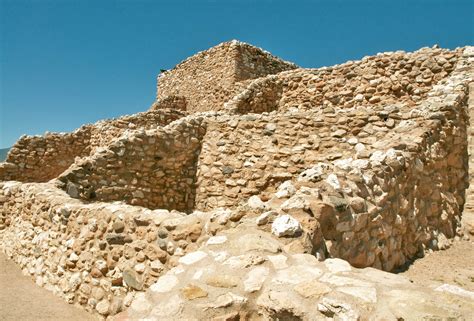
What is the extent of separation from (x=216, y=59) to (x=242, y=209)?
43.0ft

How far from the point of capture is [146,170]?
7832mm

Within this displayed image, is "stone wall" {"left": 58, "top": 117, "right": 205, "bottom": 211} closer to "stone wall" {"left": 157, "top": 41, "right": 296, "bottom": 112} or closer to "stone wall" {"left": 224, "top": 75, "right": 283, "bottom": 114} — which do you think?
"stone wall" {"left": 224, "top": 75, "right": 283, "bottom": 114}

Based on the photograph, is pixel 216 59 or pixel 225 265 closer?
pixel 225 265

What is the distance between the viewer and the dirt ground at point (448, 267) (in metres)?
4.00

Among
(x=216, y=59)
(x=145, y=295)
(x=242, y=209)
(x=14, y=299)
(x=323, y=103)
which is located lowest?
(x=14, y=299)

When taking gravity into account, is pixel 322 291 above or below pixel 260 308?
above

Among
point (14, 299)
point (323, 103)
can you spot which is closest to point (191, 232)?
point (14, 299)

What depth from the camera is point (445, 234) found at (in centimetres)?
532

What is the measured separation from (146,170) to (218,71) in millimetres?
8639

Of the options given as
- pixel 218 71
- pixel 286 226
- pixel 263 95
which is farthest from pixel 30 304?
pixel 218 71

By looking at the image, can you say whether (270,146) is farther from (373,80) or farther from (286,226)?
(286,226)

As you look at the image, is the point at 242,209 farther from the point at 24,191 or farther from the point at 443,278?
the point at 24,191

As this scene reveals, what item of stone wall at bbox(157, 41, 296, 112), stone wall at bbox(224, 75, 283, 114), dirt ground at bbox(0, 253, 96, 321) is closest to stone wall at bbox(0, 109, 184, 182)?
stone wall at bbox(157, 41, 296, 112)

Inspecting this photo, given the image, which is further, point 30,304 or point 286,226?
point 30,304
